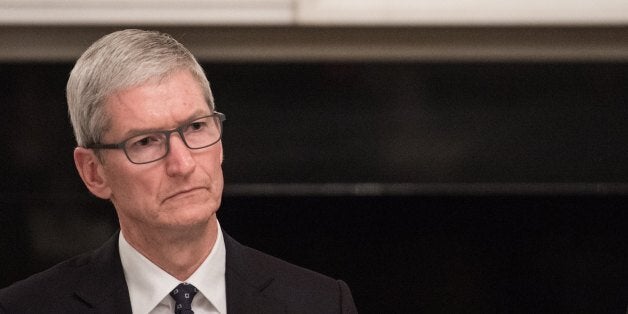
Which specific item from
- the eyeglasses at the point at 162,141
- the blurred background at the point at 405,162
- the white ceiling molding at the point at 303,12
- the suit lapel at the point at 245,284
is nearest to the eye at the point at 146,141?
the eyeglasses at the point at 162,141

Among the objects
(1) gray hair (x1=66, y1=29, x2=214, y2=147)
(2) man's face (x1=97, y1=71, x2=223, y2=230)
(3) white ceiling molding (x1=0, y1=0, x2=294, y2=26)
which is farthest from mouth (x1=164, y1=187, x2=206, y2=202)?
(3) white ceiling molding (x1=0, y1=0, x2=294, y2=26)

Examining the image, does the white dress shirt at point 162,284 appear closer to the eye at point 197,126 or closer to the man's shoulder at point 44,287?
the man's shoulder at point 44,287

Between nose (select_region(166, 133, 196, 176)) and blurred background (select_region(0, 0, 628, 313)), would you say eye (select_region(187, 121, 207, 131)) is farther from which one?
blurred background (select_region(0, 0, 628, 313))

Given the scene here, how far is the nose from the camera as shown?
1.32m

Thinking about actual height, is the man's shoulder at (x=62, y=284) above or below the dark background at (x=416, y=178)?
above

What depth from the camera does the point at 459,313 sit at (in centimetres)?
234

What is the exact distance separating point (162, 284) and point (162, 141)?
0.22 m

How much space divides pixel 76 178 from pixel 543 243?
3.71 ft

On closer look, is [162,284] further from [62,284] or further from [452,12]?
[452,12]

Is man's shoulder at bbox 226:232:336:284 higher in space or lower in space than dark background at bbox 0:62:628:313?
higher

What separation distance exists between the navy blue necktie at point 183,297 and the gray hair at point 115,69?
242mm

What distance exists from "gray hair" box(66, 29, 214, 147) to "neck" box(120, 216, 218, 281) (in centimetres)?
16

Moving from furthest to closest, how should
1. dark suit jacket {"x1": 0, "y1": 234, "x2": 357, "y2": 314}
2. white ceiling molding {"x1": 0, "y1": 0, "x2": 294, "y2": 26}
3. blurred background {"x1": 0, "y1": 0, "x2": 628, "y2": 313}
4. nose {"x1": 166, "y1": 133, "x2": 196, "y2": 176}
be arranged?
blurred background {"x1": 0, "y1": 0, "x2": 628, "y2": 313} → white ceiling molding {"x1": 0, "y1": 0, "x2": 294, "y2": 26} → dark suit jacket {"x1": 0, "y1": 234, "x2": 357, "y2": 314} → nose {"x1": 166, "y1": 133, "x2": 196, "y2": 176}

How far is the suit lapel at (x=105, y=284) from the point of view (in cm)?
141
